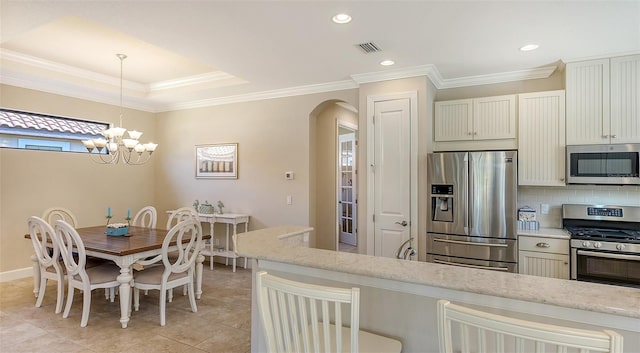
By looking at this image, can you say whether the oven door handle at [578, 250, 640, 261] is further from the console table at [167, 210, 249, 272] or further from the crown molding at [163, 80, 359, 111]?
the console table at [167, 210, 249, 272]

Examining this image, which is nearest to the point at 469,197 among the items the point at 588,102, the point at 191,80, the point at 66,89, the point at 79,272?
the point at 588,102

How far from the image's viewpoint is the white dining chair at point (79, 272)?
301 cm

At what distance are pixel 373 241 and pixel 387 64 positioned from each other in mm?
2020

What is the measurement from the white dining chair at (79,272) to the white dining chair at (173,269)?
258 mm

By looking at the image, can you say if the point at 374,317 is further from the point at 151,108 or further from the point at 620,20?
the point at 151,108

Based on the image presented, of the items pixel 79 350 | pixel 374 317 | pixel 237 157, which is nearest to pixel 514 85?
pixel 374 317

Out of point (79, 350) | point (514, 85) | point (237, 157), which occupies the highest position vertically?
point (514, 85)

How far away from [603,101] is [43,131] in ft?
21.9

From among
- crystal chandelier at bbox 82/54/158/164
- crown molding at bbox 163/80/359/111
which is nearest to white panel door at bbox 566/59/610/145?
crown molding at bbox 163/80/359/111

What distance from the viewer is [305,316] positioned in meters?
1.28

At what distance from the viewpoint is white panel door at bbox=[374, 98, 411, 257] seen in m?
3.87

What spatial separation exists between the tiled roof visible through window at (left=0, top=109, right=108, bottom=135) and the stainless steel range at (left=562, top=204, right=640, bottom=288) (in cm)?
636

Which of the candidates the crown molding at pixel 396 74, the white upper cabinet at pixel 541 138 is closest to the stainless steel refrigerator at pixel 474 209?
the white upper cabinet at pixel 541 138

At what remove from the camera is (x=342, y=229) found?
291 inches
